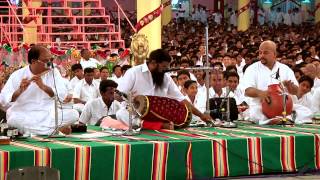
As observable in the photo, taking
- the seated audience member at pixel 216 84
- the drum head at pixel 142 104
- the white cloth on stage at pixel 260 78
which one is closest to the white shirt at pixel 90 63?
the seated audience member at pixel 216 84

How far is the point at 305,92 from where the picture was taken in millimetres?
10375

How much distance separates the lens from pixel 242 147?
784 cm

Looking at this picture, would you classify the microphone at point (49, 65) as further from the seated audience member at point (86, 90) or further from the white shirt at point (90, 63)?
the white shirt at point (90, 63)

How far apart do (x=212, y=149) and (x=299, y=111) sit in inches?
88.0

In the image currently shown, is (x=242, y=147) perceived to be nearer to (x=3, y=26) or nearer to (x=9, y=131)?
(x=9, y=131)

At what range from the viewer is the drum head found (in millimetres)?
8586

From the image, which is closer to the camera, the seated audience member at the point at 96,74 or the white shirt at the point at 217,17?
the seated audience member at the point at 96,74

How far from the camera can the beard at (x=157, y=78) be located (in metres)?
8.88

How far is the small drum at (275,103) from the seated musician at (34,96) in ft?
7.98

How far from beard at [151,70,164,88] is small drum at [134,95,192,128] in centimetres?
24

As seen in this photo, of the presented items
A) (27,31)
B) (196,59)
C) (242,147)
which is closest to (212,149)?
(242,147)

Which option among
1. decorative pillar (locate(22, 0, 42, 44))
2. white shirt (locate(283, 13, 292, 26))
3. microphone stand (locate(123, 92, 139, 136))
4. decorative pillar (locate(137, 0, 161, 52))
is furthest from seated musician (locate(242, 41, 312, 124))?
white shirt (locate(283, 13, 292, 26))

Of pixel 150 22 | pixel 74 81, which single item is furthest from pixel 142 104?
pixel 150 22

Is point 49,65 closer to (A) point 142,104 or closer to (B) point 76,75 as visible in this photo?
(A) point 142,104
